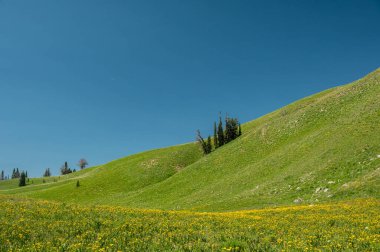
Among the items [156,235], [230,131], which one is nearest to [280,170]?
[156,235]

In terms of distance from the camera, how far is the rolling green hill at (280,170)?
36094 mm

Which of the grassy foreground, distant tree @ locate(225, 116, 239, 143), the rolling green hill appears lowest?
the grassy foreground

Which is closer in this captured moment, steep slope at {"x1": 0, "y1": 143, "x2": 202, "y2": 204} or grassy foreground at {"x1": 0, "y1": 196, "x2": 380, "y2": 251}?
grassy foreground at {"x1": 0, "y1": 196, "x2": 380, "y2": 251}

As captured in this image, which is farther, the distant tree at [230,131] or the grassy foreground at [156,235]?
the distant tree at [230,131]

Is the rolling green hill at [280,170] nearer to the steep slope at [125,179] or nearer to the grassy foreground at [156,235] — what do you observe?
the steep slope at [125,179]

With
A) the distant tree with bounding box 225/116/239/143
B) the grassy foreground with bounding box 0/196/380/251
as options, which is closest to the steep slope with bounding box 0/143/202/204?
the distant tree with bounding box 225/116/239/143

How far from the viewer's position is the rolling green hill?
3609 cm

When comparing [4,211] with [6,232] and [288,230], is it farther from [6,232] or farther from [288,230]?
[288,230]

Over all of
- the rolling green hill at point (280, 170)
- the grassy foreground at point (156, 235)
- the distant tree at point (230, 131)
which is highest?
the distant tree at point (230, 131)

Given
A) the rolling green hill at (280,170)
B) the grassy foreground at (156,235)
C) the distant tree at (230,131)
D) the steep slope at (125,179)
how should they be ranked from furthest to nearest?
the distant tree at (230,131) < the steep slope at (125,179) < the rolling green hill at (280,170) < the grassy foreground at (156,235)

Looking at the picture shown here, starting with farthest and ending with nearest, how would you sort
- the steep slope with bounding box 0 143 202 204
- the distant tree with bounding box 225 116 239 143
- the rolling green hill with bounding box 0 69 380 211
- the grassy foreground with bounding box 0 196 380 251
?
1. the distant tree with bounding box 225 116 239 143
2. the steep slope with bounding box 0 143 202 204
3. the rolling green hill with bounding box 0 69 380 211
4. the grassy foreground with bounding box 0 196 380 251

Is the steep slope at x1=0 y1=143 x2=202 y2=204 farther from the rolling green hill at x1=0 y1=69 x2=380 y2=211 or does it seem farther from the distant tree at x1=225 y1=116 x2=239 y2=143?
the distant tree at x1=225 y1=116 x2=239 y2=143

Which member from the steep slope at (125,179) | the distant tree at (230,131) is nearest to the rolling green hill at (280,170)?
the steep slope at (125,179)

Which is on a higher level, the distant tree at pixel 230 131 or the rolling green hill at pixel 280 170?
the distant tree at pixel 230 131
